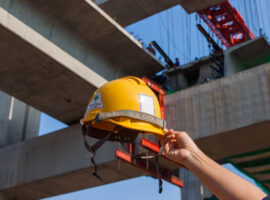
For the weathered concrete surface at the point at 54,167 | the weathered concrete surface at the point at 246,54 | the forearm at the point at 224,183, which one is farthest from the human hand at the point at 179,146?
the weathered concrete surface at the point at 246,54

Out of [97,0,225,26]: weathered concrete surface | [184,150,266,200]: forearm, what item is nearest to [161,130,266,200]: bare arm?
[184,150,266,200]: forearm

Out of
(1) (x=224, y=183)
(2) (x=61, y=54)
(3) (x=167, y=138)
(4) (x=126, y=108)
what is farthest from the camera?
(2) (x=61, y=54)

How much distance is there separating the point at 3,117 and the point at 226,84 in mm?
12845

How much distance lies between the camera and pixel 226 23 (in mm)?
33406

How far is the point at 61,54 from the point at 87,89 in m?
2.22

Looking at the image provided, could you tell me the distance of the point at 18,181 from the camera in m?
21.3

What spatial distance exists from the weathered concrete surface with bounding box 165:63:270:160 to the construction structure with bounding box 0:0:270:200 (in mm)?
37

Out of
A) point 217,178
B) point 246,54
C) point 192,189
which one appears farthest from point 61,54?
point 192,189

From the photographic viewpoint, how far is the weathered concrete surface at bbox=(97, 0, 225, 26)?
19141mm

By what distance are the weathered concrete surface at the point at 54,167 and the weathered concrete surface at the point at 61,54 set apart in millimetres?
1881

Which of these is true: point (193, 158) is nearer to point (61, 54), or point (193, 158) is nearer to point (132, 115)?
point (132, 115)

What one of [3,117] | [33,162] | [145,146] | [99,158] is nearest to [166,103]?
[145,146]

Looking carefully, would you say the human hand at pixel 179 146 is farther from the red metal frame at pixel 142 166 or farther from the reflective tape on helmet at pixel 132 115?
the red metal frame at pixel 142 166

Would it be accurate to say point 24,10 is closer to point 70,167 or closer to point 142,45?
point 142,45
